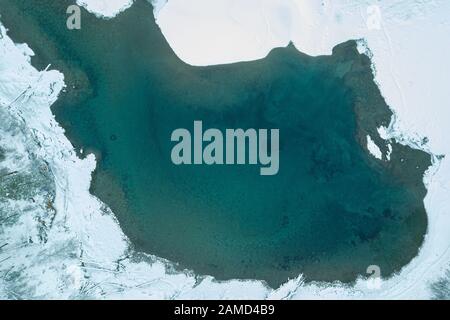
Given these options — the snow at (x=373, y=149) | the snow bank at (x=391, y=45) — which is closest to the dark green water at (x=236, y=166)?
the snow at (x=373, y=149)

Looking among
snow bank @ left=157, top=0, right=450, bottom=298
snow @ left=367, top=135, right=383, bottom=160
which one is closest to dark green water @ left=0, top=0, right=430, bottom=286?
snow @ left=367, top=135, right=383, bottom=160

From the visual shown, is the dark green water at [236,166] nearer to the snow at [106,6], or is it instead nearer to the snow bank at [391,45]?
the snow at [106,6]

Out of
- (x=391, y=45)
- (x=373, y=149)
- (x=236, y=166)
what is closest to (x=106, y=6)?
(x=236, y=166)

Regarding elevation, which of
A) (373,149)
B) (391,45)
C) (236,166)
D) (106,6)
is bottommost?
(236,166)

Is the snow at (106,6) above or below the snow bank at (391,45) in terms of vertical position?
above

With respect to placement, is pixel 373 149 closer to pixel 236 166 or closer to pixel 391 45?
pixel 391 45

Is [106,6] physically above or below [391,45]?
above

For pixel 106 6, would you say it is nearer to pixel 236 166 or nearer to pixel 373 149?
pixel 236 166

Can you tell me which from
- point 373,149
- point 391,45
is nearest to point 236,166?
point 373,149
